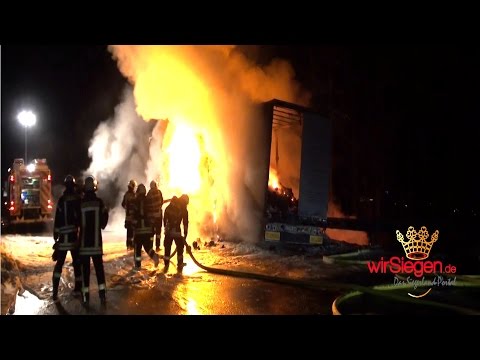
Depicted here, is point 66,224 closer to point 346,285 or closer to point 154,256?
point 154,256

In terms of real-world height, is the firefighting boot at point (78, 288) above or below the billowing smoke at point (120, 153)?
below

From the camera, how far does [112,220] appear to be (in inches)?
651

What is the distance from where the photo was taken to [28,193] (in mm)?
14562

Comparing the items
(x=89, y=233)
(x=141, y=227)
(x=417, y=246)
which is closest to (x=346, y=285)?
(x=417, y=246)

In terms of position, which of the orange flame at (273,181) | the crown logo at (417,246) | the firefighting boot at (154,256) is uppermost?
the orange flame at (273,181)

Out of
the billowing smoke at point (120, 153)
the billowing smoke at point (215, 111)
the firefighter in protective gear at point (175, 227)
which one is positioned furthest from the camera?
the billowing smoke at point (120, 153)

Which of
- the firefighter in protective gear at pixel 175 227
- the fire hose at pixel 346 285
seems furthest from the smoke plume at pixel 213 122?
the fire hose at pixel 346 285

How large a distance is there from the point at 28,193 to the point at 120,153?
151 inches

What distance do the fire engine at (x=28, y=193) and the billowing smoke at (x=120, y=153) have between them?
2.59 metres

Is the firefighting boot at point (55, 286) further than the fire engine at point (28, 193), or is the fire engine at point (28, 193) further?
the fire engine at point (28, 193)

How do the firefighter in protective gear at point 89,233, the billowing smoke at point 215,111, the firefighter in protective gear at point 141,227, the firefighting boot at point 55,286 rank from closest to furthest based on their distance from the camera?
the firefighter in protective gear at point 89,233 → the firefighting boot at point 55,286 → the firefighter in protective gear at point 141,227 → the billowing smoke at point 215,111

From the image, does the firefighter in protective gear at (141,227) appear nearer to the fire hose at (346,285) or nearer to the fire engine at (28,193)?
the fire hose at (346,285)

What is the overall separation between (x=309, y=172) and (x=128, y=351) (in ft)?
24.4

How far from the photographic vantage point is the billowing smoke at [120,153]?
16.0m
